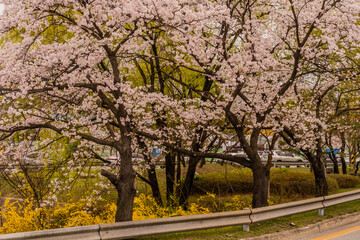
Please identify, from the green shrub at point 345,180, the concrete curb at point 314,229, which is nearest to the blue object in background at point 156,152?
the concrete curb at point 314,229

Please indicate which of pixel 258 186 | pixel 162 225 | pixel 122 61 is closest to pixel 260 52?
pixel 258 186

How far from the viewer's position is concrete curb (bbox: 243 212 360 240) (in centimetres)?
630

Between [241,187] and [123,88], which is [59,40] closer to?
[123,88]

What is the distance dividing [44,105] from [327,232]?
8.24 metres

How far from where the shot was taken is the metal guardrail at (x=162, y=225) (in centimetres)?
479

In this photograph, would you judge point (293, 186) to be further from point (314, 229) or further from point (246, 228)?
point (246, 228)

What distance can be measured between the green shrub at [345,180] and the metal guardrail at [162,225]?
496 inches

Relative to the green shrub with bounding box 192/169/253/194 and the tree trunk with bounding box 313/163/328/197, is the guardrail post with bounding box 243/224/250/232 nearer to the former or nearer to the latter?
the tree trunk with bounding box 313/163/328/197

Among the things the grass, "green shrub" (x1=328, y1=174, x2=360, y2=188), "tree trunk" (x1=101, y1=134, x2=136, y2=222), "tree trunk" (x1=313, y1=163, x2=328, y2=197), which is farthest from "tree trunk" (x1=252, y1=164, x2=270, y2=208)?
"green shrub" (x1=328, y1=174, x2=360, y2=188)

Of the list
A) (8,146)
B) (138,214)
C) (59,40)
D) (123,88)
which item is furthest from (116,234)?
(59,40)

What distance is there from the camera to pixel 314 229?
7039 millimetres

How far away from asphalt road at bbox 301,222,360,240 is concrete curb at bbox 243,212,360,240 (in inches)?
5.2

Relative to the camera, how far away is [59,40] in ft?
28.9

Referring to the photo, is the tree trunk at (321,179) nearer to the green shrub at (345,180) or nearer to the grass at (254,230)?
the grass at (254,230)
